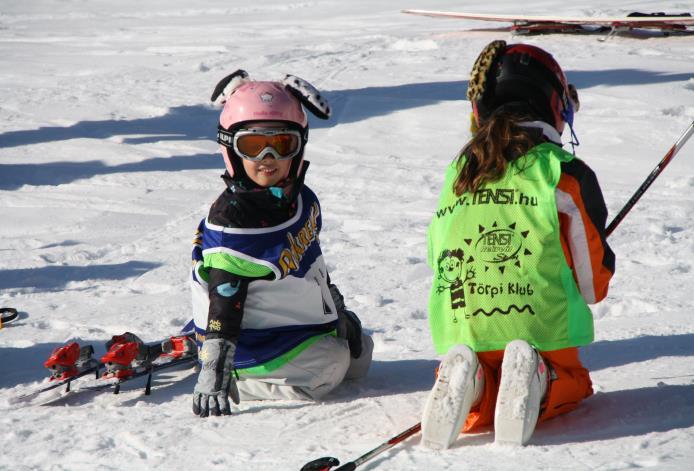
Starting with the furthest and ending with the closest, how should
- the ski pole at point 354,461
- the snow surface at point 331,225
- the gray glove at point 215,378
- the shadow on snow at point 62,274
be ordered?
the shadow on snow at point 62,274 → the gray glove at point 215,378 → the snow surface at point 331,225 → the ski pole at point 354,461

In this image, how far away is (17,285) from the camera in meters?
5.97

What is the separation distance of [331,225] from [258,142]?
3.50 meters

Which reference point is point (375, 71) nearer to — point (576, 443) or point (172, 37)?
point (172, 37)

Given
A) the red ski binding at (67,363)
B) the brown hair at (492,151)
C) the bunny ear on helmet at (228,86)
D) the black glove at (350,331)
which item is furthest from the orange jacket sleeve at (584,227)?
the red ski binding at (67,363)

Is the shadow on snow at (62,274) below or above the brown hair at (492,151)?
below

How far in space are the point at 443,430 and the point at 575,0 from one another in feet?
67.8

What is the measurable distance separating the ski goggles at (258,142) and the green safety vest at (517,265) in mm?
920

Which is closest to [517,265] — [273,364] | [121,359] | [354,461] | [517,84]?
[517,84]

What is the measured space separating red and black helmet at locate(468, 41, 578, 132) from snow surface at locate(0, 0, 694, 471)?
1.10m

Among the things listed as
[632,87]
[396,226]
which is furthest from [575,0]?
[396,226]

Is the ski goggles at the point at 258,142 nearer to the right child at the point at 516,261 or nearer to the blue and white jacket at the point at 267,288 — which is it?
the blue and white jacket at the point at 267,288

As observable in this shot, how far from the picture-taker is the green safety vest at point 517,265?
2.91 m

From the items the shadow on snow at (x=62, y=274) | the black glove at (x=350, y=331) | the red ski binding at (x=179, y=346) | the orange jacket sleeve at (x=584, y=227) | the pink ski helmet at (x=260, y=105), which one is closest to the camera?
the orange jacket sleeve at (x=584, y=227)

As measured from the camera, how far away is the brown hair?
2.96m
